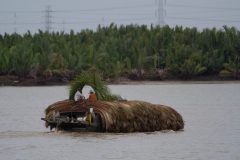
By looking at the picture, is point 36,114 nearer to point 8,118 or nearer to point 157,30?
point 8,118

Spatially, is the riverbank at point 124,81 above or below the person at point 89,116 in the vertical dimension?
above

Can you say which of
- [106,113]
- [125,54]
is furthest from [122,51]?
[106,113]

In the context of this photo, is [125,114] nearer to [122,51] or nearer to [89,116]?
[89,116]

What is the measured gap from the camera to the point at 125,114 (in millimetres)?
28891

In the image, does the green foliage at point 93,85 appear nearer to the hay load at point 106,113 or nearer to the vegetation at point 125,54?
the hay load at point 106,113

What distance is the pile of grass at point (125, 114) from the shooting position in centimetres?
2844

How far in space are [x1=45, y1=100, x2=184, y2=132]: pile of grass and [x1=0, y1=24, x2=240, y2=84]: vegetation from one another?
1203 inches

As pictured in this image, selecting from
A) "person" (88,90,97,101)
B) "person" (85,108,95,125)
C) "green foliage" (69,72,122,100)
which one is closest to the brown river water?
"person" (85,108,95,125)

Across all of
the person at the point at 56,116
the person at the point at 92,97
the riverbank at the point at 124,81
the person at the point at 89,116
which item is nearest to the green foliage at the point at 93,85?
the person at the point at 92,97

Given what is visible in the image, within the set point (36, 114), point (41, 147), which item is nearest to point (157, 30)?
point (36, 114)

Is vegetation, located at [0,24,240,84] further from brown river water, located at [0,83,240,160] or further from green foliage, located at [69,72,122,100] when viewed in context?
green foliage, located at [69,72,122,100]

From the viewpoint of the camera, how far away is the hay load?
28375mm

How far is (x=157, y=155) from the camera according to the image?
1014 inches

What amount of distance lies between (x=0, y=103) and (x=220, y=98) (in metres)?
14.9
